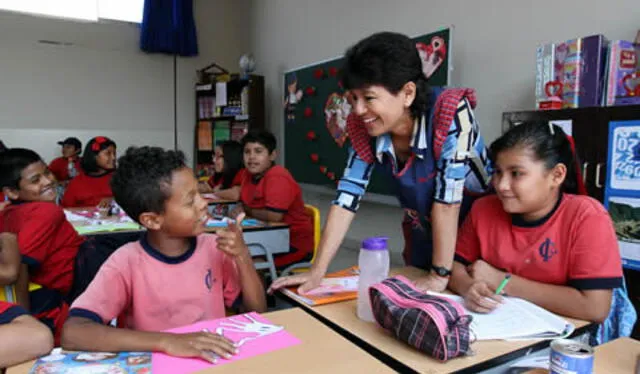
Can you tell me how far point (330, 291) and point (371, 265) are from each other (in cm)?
21

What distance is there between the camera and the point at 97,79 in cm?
546

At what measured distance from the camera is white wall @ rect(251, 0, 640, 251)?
239cm

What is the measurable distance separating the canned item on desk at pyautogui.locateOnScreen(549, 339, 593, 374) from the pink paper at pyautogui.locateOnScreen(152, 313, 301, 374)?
0.46m

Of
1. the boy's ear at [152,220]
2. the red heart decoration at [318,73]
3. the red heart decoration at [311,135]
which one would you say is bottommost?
the boy's ear at [152,220]

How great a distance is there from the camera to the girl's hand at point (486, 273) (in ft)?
3.94

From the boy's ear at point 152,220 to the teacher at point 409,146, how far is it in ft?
1.19

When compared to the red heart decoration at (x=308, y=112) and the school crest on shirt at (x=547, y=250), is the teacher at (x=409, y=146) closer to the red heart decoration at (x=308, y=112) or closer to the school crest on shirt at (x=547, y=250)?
the school crest on shirt at (x=547, y=250)

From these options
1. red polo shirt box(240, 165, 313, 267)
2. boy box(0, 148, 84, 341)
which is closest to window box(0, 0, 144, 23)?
red polo shirt box(240, 165, 313, 267)

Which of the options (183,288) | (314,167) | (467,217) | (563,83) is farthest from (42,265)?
(314,167)

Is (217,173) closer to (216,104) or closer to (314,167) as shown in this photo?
(314,167)

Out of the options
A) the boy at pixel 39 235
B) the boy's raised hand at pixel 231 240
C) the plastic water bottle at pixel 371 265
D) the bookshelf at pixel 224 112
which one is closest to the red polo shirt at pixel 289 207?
the boy at pixel 39 235

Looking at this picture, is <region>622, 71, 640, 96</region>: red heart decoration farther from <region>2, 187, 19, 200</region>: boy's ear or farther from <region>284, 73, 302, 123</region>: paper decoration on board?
<region>284, 73, 302, 123</region>: paper decoration on board

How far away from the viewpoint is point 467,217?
1367 mm

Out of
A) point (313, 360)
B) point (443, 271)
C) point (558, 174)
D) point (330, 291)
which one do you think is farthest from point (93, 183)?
point (558, 174)
